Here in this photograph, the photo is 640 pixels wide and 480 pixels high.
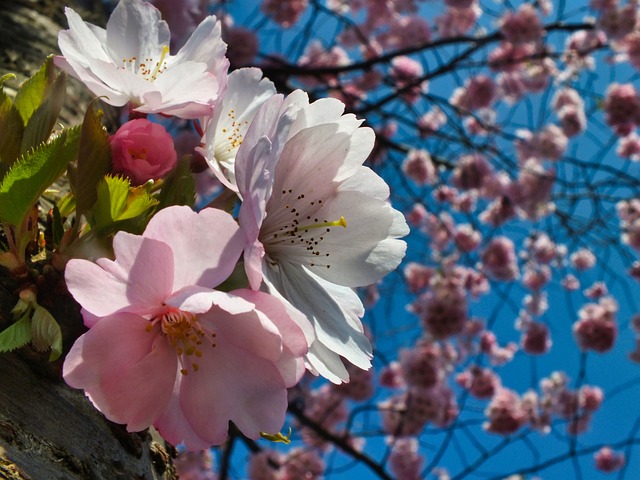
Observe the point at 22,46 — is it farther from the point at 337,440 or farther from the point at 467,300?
the point at 467,300

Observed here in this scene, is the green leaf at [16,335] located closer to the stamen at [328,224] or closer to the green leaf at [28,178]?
the green leaf at [28,178]

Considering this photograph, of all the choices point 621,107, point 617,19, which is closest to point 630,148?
point 621,107

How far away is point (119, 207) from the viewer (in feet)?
1.52

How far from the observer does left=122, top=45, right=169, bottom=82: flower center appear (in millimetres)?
651

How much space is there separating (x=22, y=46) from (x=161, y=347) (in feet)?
3.15

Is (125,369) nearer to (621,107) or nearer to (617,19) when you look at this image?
(617,19)

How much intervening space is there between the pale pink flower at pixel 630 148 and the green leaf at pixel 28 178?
16.8ft

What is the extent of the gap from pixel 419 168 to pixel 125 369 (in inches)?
151

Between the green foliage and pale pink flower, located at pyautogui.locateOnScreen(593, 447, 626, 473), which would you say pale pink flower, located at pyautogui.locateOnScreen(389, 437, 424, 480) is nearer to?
pale pink flower, located at pyautogui.locateOnScreen(593, 447, 626, 473)

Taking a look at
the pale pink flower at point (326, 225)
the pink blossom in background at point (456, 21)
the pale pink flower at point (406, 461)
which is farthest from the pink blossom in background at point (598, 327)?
the pale pink flower at point (326, 225)

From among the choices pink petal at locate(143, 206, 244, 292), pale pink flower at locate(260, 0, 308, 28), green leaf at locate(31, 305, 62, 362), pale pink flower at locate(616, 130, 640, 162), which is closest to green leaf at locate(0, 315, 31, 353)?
green leaf at locate(31, 305, 62, 362)

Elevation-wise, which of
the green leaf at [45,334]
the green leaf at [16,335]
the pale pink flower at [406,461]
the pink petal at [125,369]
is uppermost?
the pink petal at [125,369]

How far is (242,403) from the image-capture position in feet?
1.44

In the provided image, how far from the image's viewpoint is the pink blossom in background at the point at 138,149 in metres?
0.51
